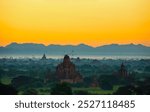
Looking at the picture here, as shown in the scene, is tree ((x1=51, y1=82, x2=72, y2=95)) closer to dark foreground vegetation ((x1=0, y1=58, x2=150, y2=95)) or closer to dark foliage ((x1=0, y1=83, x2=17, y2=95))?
dark foreground vegetation ((x1=0, y1=58, x2=150, y2=95))

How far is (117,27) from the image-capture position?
207 inches

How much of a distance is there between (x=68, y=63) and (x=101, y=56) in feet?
1.05

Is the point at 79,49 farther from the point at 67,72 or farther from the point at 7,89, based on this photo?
the point at 7,89

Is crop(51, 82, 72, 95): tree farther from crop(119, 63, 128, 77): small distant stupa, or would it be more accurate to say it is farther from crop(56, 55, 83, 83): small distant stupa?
crop(119, 63, 128, 77): small distant stupa

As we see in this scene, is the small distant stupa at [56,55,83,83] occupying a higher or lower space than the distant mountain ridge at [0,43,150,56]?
lower

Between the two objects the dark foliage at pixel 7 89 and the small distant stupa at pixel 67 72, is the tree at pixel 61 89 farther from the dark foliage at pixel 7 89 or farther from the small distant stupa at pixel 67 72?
the dark foliage at pixel 7 89

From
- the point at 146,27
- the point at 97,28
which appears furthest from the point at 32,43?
the point at 146,27

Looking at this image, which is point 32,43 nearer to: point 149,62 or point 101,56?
point 101,56

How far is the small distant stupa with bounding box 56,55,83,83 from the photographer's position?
5.22 meters

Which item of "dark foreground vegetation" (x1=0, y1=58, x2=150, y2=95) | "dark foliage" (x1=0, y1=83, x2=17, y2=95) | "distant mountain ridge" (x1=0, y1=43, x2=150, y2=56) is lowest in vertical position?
"dark foliage" (x1=0, y1=83, x2=17, y2=95)

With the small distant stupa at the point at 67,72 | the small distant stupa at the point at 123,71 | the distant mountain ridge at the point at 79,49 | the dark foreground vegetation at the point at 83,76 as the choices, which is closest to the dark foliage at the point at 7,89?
the dark foreground vegetation at the point at 83,76

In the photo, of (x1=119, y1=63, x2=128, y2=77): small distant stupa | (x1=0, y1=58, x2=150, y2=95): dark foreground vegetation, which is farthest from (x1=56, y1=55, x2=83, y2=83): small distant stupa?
(x1=119, y1=63, x2=128, y2=77): small distant stupa

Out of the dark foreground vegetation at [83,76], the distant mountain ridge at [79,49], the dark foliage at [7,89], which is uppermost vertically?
the distant mountain ridge at [79,49]

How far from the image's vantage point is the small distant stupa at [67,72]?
5219mm
